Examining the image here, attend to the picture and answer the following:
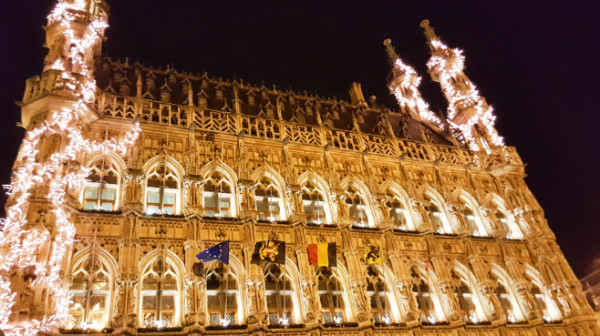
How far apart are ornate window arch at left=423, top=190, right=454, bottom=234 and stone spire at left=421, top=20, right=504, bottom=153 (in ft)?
18.7

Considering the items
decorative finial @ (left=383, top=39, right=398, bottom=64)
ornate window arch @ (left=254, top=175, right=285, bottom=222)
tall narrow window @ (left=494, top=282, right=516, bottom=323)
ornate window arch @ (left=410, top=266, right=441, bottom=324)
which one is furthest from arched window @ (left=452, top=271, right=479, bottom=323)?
decorative finial @ (left=383, top=39, right=398, bottom=64)

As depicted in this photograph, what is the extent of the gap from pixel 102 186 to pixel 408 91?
23952 mm

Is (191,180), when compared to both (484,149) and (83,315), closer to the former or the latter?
(83,315)

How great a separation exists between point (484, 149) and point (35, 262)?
24438 mm

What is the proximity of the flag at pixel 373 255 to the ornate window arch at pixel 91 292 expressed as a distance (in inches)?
413

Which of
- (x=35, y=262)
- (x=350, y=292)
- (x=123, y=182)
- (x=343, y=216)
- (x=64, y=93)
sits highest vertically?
(x=64, y=93)

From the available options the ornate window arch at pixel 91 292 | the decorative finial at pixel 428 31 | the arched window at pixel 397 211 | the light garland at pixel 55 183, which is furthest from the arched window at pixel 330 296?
the decorative finial at pixel 428 31

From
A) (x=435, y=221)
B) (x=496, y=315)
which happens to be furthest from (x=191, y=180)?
(x=496, y=315)

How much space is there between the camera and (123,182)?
59.2 ft

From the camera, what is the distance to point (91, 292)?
50.8ft

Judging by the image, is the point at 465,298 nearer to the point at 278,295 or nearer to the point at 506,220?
the point at 506,220

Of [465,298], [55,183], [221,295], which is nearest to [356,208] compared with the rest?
[465,298]

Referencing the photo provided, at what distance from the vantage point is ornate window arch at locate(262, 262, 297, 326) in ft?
57.0

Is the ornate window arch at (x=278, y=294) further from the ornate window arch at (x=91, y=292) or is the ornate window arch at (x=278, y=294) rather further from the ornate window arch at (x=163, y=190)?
the ornate window arch at (x=91, y=292)
